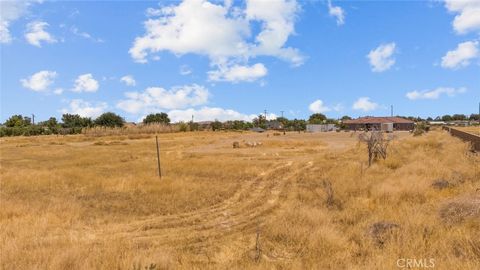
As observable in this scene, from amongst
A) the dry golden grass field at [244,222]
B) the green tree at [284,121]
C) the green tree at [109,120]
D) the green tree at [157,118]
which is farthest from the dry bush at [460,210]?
the green tree at [284,121]

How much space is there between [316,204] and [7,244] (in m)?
7.88

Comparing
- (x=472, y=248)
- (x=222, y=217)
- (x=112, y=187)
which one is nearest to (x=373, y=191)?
(x=222, y=217)

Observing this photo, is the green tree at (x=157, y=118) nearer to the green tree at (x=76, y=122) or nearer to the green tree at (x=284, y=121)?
the green tree at (x=76, y=122)

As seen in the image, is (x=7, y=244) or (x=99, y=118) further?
(x=99, y=118)

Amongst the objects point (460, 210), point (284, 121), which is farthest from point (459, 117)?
point (460, 210)

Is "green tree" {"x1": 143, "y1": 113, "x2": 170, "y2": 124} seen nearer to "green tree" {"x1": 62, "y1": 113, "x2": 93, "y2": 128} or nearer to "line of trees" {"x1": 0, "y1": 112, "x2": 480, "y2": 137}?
"line of trees" {"x1": 0, "y1": 112, "x2": 480, "y2": 137}

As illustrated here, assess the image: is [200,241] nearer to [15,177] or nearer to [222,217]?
[222,217]

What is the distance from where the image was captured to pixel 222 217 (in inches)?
423

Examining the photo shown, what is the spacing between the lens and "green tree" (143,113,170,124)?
11131 cm

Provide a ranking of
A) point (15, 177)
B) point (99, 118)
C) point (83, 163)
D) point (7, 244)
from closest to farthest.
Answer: point (7, 244) → point (15, 177) → point (83, 163) → point (99, 118)

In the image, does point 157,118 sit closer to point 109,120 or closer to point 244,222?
point 109,120

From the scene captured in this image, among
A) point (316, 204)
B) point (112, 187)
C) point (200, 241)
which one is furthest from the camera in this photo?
point (112, 187)

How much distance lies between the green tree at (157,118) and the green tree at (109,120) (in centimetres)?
1365

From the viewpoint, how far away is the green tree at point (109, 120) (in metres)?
95.6
